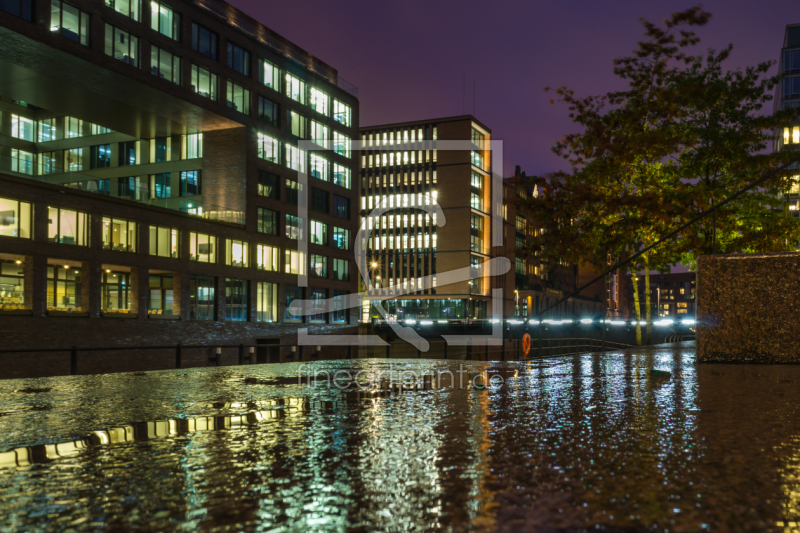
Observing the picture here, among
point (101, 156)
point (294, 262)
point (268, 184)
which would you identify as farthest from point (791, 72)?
point (101, 156)

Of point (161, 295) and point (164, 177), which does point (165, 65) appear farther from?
point (161, 295)

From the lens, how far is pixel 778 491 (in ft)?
13.8

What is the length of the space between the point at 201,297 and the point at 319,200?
18356 millimetres

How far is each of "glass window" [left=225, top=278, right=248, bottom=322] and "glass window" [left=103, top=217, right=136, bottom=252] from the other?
9.34 meters

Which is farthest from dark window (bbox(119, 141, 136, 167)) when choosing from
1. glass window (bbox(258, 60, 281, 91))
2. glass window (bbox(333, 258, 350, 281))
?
glass window (bbox(333, 258, 350, 281))

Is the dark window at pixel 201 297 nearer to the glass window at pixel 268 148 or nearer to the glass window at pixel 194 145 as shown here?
the glass window at pixel 194 145

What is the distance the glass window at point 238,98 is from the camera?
53375 mm

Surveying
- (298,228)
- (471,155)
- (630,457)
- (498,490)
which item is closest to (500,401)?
(630,457)

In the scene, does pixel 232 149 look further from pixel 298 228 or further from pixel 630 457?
pixel 630 457

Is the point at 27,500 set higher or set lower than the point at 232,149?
lower

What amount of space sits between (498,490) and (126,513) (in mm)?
2172

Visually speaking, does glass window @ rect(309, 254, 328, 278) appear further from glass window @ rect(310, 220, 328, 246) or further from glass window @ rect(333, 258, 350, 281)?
glass window @ rect(333, 258, 350, 281)

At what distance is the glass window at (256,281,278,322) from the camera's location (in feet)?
181

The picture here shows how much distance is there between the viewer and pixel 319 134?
6412 cm
